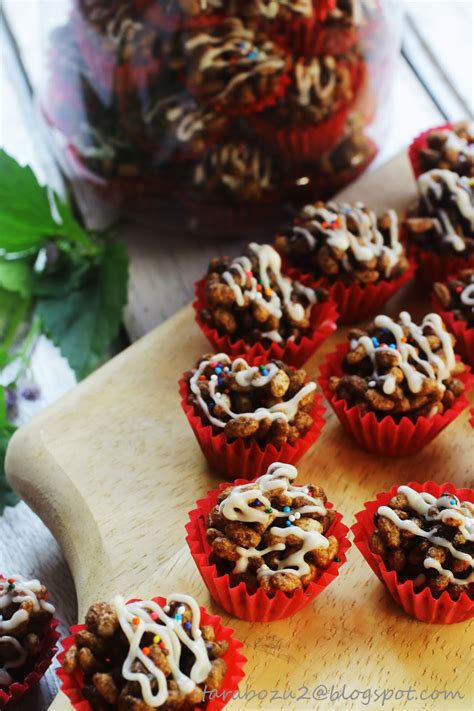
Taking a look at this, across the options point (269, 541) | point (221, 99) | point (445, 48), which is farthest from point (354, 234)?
point (445, 48)

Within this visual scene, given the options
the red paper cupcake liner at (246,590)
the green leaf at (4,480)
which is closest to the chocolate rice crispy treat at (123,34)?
the green leaf at (4,480)

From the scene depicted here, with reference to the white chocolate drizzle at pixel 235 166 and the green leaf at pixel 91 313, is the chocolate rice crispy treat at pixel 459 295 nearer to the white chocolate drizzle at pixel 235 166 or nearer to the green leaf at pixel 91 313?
the white chocolate drizzle at pixel 235 166

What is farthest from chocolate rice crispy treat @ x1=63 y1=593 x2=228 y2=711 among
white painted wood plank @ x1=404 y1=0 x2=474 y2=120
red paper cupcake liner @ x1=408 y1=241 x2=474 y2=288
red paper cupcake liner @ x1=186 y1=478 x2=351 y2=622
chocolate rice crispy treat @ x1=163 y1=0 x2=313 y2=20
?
white painted wood plank @ x1=404 y1=0 x2=474 y2=120

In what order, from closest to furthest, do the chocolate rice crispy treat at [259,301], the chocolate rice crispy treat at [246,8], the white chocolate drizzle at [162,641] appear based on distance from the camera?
1. the white chocolate drizzle at [162,641]
2. the chocolate rice crispy treat at [259,301]
3. the chocolate rice crispy treat at [246,8]

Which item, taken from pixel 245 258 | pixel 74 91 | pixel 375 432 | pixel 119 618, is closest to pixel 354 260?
pixel 245 258

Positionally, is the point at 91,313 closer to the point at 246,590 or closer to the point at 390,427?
the point at 390,427

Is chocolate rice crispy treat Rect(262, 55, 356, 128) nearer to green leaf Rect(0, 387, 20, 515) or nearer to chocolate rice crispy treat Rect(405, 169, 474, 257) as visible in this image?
chocolate rice crispy treat Rect(405, 169, 474, 257)
